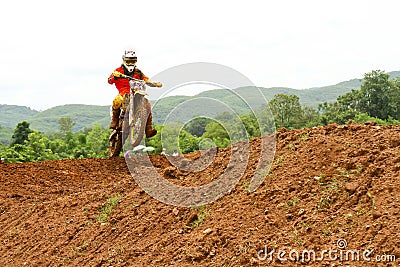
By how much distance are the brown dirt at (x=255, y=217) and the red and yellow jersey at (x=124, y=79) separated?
399cm

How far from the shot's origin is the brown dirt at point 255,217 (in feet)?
14.8

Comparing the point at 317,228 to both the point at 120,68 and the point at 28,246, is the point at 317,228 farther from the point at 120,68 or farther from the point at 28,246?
the point at 120,68

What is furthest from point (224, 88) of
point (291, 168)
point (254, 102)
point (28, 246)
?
point (28, 246)

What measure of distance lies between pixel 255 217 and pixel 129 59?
727cm

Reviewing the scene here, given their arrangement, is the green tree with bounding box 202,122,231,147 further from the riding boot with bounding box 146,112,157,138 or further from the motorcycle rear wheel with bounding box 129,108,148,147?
the motorcycle rear wheel with bounding box 129,108,148,147

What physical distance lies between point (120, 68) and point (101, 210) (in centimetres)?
→ 510

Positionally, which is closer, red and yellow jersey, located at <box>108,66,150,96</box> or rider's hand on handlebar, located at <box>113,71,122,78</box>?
rider's hand on handlebar, located at <box>113,71,122,78</box>

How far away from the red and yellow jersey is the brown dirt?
13.1 feet

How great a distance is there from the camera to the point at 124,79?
1198 cm

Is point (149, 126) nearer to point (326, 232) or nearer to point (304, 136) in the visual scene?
point (304, 136)

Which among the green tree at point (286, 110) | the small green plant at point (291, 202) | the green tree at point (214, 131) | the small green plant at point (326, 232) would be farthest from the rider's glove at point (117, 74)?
the green tree at point (286, 110)

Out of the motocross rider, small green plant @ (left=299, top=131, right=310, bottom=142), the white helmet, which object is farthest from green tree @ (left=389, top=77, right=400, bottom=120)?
small green plant @ (left=299, top=131, right=310, bottom=142)

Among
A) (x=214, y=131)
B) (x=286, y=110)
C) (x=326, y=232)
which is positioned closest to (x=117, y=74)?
(x=214, y=131)

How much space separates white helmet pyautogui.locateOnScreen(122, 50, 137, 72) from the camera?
11.7 meters
